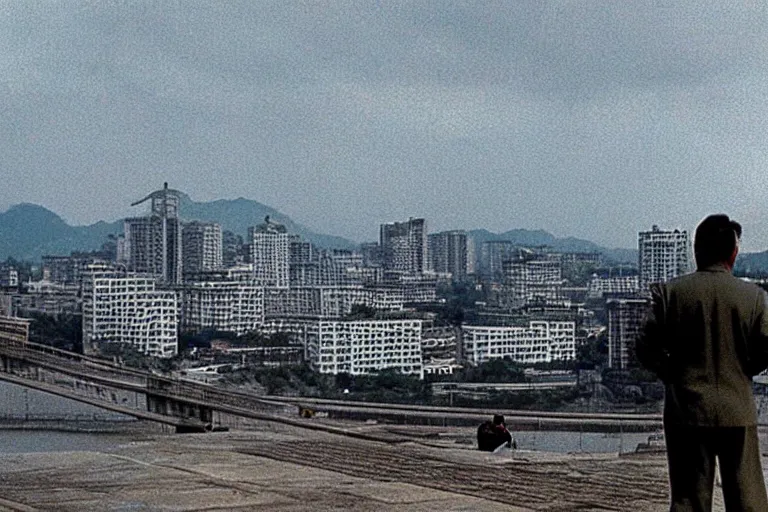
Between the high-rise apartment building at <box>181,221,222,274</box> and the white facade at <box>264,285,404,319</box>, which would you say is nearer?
A: the white facade at <box>264,285,404,319</box>

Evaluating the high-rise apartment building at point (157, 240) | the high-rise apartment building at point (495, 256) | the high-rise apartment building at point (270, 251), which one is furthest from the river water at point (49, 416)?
the high-rise apartment building at point (495, 256)

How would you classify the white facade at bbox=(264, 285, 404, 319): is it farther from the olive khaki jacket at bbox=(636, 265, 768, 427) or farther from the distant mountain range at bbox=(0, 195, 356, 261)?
the olive khaki jacket at bbox=(636, 265, 768, 427)

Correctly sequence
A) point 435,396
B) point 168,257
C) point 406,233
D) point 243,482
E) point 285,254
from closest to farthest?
point 243,482, point 435,396, point 168,257, point 285,254, point 406,233

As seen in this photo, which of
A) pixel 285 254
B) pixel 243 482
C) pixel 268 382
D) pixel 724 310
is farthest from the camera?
pixel 285 254

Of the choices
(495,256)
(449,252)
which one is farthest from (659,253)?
(449,252)

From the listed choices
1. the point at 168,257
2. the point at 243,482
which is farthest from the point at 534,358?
the point at 243,482

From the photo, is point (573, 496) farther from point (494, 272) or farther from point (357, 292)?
point (494, 272)

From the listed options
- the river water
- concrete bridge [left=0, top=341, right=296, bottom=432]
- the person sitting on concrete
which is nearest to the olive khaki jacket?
the person sitting on concrete
